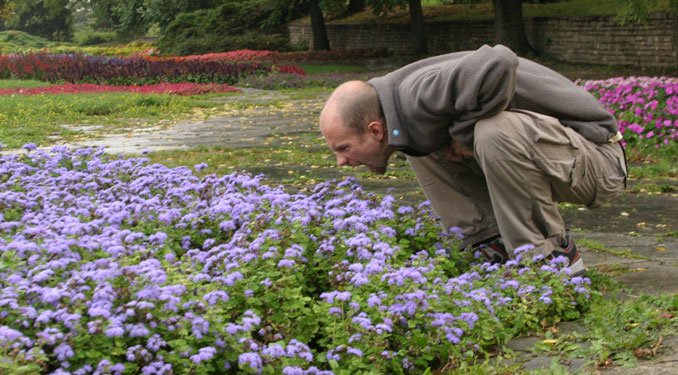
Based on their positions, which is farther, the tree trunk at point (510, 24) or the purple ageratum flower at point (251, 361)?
the tree trunk at point (510, 24)

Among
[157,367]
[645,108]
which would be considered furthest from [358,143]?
[645,108]

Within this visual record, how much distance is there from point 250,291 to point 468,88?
122 cm

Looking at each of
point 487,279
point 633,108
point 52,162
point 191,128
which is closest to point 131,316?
point 487,279

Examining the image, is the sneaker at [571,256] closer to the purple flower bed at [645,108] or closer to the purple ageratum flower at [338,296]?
the purple ageratum flower at [338,296]

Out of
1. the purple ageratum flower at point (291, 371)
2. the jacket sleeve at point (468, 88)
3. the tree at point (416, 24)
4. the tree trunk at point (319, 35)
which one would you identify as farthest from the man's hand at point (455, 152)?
the tree trunk at point (319, 35)

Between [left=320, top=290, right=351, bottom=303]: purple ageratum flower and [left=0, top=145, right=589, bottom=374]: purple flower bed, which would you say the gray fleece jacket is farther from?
[left=320, top=290, right=351, bottom=303]: purple ageratum flower

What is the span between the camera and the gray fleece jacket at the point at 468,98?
377cm

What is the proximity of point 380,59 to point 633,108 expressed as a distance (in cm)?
2252

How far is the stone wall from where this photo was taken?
24.6 m

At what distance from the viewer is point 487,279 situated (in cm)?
381

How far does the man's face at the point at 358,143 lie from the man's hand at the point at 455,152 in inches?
12.4

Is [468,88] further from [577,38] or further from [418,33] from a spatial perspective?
[418,33]

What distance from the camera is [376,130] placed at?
400 centimetres

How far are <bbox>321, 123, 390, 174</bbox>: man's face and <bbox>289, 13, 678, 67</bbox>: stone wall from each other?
1912 centimetres
